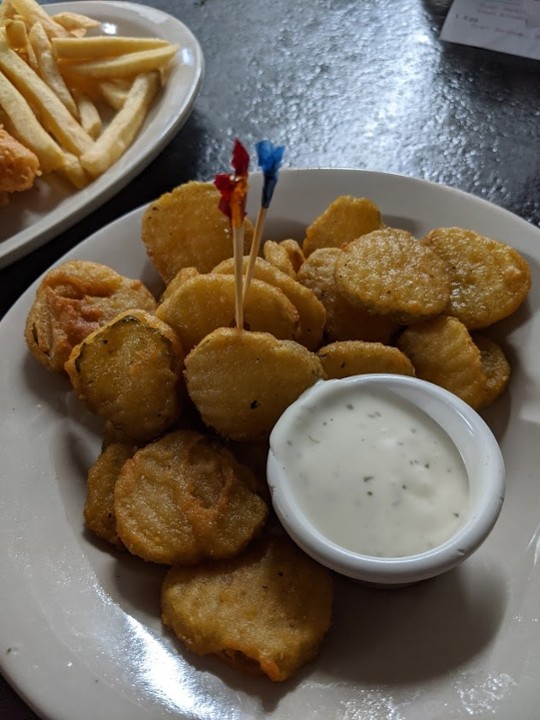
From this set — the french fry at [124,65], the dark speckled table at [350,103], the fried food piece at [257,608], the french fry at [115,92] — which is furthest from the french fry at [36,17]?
the fried food piece at [257,608]

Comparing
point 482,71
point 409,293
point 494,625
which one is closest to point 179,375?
point 409,293

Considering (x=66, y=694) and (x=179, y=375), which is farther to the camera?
(x=179, y=375)

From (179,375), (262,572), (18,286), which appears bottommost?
(18,286)

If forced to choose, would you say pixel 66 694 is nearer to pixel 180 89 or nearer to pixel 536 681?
pixel 536 681

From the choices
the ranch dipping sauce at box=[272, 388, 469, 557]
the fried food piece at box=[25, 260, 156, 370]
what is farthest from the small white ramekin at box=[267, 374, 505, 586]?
the fried food piece at box=[25, 260, 156, 370]

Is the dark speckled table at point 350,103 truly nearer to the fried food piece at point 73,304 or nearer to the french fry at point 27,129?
the french fry at point 27,129

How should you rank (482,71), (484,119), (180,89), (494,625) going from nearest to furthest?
(494,625)
(180,89)
(484,119)
(482,71)

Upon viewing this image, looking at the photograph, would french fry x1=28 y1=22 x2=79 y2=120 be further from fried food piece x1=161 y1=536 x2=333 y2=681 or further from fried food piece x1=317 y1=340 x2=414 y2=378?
fried food piece x1=161 y1=536 x2=333 y2=681
